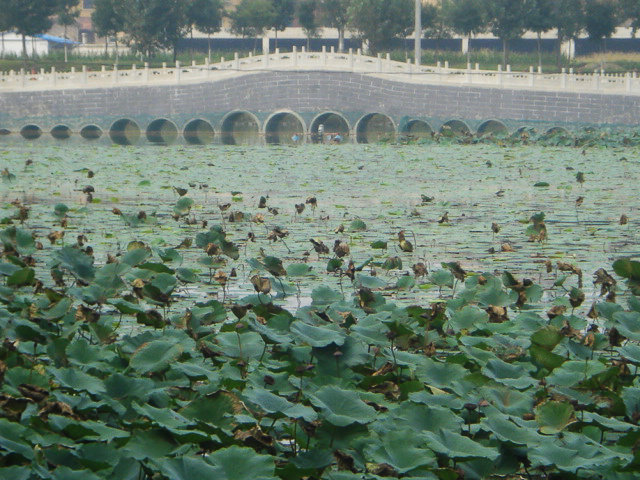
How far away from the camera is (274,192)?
32.4 feet

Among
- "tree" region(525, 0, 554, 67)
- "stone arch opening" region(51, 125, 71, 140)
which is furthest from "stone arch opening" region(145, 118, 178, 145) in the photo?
"tree" region(525, 0, 554, 67)

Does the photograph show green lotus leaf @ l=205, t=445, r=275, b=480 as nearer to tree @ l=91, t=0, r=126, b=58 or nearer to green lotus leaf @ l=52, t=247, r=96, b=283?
green lotus leaf @ l=52, t=247, r=96, b=283

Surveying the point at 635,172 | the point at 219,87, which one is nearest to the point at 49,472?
the point at 635,172

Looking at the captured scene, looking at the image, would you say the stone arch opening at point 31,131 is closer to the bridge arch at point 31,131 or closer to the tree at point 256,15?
the bridge arch at point 31,131

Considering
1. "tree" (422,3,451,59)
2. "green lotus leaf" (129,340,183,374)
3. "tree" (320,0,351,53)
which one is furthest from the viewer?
"tree" (320,0,351,53)

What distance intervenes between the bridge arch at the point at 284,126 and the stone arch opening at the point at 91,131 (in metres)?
5.01

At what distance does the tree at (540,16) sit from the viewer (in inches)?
1443

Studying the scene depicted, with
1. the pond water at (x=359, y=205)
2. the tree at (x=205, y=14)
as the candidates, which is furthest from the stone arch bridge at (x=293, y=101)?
the pond water at (x=359, y=205)

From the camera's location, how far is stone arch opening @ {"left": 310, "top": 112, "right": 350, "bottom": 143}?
3058 centimetres

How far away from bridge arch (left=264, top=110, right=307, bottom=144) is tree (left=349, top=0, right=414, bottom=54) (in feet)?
19.9

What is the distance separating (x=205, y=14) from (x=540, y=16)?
12.4 m

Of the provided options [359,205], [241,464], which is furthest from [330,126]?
[241,464]

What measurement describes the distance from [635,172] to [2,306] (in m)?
9.36

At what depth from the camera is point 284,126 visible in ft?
112
